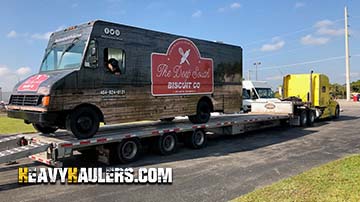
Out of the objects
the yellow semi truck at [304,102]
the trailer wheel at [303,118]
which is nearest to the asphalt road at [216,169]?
the yellow semi truck at [304,102]

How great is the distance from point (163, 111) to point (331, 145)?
233 inches

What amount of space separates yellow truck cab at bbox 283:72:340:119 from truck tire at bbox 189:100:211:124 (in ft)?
28.8

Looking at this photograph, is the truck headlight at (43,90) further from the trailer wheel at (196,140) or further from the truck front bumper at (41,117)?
the trailer wheel at (196,140)

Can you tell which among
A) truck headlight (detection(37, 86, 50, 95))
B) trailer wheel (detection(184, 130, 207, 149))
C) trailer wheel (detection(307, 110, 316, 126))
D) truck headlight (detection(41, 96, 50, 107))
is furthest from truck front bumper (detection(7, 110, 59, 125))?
trailer wheel (detection(307, 110, 316, 126))

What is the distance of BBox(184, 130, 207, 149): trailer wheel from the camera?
1045cm

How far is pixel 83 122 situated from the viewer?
794cm

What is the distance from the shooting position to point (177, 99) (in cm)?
1048

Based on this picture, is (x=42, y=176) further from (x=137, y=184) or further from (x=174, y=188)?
(x=174, y=188)

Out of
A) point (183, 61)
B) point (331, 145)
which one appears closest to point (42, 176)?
point (183, 61)

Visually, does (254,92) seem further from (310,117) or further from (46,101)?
(46,101)

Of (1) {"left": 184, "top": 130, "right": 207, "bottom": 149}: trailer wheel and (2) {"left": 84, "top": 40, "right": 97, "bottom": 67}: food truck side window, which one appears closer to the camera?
(2) {"left": 84, "top": 40, "right": 97, "bottom": 67}: food truck side window

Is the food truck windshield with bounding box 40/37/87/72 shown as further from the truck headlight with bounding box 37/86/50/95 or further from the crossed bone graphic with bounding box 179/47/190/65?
the crossed bone graphic with bounding box 179/47/190/65

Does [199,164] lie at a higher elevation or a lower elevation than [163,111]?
lower

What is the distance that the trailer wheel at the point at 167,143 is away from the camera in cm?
939
